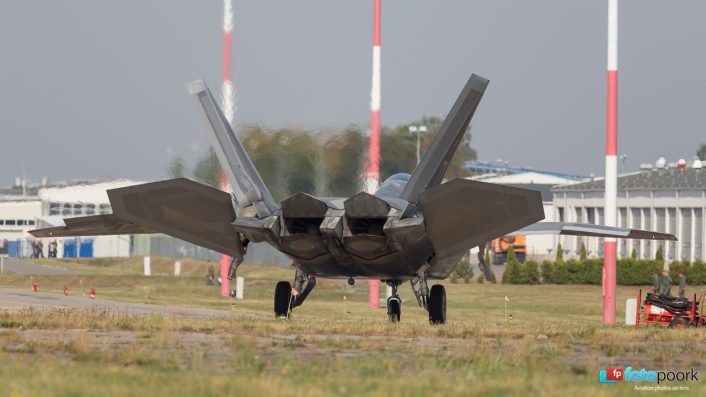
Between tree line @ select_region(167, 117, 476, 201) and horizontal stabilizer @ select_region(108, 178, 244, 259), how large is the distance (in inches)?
686

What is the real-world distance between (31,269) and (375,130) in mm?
38437

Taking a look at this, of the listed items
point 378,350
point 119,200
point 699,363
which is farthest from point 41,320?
point 699,363

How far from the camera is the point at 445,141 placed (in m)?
24.3

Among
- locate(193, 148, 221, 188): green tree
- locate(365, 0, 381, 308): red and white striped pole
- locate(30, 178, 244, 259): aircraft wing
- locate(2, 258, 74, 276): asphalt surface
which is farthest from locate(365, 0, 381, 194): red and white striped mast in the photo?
locate(2, 258, 74, 276): asphalt surface

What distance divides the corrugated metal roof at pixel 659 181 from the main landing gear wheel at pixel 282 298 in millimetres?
47328

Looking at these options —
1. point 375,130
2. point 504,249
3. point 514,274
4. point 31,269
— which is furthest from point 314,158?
point 504,249

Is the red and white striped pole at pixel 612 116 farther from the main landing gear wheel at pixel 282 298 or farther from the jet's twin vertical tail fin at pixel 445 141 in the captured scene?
the main landing gear wheel at pixel 282 298

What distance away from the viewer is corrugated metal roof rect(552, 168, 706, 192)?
71250 millimetres

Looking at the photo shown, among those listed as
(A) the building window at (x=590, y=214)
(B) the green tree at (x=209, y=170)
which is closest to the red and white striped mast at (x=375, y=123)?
(B) the green tree at (x=209, y=170)

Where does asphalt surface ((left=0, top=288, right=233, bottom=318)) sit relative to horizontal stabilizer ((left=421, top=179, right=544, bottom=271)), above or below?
below

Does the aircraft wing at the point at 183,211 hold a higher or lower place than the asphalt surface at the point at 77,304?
higher

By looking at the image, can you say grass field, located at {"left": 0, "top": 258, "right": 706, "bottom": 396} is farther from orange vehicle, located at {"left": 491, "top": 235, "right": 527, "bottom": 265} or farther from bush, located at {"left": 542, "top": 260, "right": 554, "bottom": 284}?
orange vehicle, located at {"left": 491, "top": 235, "right": 527, "bottom": 265}

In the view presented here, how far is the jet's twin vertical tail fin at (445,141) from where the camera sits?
24.1 metres

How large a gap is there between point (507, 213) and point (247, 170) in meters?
6.39
